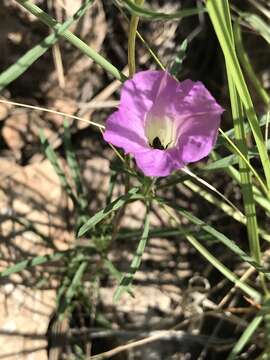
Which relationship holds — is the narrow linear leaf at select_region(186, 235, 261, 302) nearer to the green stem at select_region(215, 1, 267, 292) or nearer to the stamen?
the green stem at select_region(215, 1, 267, 292)

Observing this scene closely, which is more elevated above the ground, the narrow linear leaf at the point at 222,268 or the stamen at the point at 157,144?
the stamen at the point at 157,144

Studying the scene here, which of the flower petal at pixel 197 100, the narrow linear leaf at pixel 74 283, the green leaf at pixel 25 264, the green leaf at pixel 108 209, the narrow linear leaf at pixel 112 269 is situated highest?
the flower petal at pixel 197 100

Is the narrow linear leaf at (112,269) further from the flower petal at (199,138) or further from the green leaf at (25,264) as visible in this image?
the flower petal at (199,138)

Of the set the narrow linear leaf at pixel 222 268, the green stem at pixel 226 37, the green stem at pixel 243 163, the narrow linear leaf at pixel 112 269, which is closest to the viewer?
the green stem at pixel 226 37

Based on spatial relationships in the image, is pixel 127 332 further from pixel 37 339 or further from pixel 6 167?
pixel 6 167

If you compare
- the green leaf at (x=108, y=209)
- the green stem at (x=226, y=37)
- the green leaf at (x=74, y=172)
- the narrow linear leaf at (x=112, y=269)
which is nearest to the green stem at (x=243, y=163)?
the green stem at (x=226, y=37)

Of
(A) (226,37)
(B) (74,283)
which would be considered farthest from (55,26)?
(B) (74,283)
